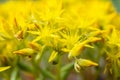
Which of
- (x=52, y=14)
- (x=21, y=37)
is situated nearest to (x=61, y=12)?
(x=52, y=14)

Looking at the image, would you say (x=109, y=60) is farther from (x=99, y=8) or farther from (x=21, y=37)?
(x=99, y=8)

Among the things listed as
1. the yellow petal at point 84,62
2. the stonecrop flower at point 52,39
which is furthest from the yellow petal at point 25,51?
the yellow petal at point 84,62

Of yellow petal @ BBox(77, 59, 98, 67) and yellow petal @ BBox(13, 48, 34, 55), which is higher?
yellow petal @ BBox(13, 48, 34, 55)

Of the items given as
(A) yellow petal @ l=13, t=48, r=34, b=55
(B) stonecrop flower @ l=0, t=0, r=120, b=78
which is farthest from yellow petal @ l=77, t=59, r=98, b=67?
(A) yellow petal @ l=13, t=48, r=34, b=55

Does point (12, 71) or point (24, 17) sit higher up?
point (24, 17)

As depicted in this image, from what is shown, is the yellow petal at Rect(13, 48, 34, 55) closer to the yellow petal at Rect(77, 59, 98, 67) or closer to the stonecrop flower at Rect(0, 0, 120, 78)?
the stonecrop flower at Rect(0, 0, 120, 78)

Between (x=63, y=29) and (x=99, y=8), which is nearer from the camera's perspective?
(x=63, y=29)

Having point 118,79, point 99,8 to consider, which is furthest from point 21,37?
point 99,8

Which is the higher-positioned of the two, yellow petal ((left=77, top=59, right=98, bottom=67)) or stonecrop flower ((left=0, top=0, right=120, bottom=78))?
stonecrop flower ((left=0, top=0, right=120, bottom=78))

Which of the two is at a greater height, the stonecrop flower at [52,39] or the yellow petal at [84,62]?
the stonecrop flower at [52,39]

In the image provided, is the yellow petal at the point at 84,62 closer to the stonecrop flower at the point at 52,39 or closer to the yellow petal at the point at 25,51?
the stonecrop flower at the point at 52,39

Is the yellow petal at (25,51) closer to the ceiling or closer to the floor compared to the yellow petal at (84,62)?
closer to the ceiling
